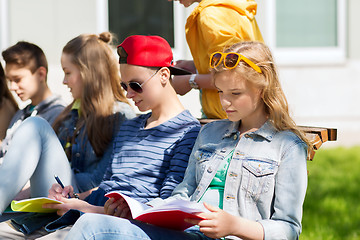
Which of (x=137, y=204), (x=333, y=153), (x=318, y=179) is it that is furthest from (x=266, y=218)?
(x=333, y=153)

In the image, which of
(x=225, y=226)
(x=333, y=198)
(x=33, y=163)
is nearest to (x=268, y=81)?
(x=225, y=226)

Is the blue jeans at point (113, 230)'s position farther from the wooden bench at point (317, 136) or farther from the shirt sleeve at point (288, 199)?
the wooden bench at point (317, 136)

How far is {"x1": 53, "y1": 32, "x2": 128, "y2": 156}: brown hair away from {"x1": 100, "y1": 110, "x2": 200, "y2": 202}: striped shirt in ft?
1.79

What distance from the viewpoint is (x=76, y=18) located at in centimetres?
744

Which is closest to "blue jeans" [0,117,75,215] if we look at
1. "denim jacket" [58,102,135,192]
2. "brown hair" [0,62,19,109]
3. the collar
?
"denim jacket" [58,102,135,192]

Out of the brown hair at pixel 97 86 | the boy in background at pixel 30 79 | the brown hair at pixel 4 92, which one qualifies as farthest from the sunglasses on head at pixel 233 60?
the brown hair at pixel 4 92

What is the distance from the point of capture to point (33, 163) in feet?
10.3

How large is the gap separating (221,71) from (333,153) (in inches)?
217

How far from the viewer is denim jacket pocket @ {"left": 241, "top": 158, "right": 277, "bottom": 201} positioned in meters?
2.37

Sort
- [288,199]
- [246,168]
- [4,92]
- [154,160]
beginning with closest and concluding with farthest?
[288,199]
[246,168]
[154,160]
[4,92]

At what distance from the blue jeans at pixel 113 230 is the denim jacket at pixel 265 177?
1.05 feet

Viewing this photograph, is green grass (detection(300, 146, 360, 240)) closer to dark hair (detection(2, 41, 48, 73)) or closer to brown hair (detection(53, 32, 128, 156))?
brown hair (detection(53, 32, 128, 156))

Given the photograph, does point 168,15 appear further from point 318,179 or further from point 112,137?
point 112,137

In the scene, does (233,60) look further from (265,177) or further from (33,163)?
(33,163)
